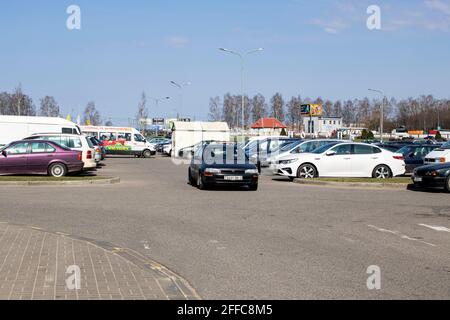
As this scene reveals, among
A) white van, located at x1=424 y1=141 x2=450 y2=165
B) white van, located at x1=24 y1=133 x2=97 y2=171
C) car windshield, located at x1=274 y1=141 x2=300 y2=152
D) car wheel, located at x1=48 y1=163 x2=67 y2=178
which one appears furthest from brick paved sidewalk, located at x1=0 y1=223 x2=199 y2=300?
car windshield, located at x1=274 y1=141 x2=300 y2=152

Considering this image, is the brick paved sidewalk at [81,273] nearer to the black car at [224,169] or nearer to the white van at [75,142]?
the black car at [224,169]

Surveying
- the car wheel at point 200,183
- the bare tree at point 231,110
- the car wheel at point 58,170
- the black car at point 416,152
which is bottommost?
the car wheel at point 200,183

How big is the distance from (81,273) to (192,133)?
47.5 metres

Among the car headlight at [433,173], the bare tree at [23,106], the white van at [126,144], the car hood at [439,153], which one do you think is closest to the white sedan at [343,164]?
the car hood at [439,153]

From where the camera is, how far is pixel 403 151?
2702cm

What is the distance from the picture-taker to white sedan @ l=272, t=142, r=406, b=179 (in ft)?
73.5

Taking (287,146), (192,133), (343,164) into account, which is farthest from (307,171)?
(192,133)

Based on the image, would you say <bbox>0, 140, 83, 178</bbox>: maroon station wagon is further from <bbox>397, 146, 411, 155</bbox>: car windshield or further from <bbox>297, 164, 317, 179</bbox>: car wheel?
<bbox>397, 146, 411, 155</bbox>: car windshield

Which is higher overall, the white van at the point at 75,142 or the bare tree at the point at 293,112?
the bare tree at the point at 293,112

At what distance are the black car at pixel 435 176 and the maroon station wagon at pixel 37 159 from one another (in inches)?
478

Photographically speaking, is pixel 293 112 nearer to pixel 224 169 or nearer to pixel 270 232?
pixel 224 169

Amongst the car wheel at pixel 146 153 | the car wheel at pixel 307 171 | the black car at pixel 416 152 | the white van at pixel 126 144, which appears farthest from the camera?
the car wheel at pixel 146 153

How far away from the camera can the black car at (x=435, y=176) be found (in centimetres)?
1836

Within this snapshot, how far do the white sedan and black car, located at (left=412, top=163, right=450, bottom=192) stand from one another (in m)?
3.54
